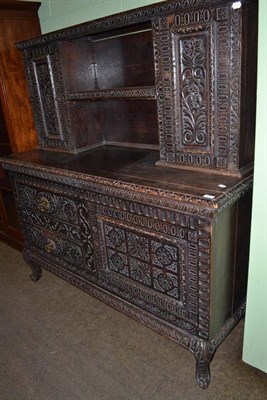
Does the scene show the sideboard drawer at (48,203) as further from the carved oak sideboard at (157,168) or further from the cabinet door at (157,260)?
the cabinet door at (157,260)

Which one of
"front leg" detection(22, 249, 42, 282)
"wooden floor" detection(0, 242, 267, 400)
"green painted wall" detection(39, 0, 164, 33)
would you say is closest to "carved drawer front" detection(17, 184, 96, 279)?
"front leg" detection(22, 249, 42, 282)

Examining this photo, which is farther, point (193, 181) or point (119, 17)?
point (119, 17)

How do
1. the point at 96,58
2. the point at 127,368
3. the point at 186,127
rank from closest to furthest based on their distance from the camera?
the point at 186,127 → the point at 127,368 → the point at 96,58

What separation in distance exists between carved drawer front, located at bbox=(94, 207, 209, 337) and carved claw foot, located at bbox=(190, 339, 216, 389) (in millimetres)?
55

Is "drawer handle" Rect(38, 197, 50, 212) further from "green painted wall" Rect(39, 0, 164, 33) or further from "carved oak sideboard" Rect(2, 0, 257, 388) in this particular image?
"green painted wall" Rect(39, 0, 164, 33)

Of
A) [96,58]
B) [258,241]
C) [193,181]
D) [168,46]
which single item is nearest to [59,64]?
[96,58]

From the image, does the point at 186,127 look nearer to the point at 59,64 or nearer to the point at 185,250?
the point at 185,250

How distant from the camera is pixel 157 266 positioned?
1593 mm

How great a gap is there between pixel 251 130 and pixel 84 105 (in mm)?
1143

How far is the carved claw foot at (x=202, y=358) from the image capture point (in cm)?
152

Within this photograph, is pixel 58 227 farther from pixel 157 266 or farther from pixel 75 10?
pixel 75 10

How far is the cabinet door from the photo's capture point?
142cm

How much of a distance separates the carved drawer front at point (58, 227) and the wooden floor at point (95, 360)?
0.35 m

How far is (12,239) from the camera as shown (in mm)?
3027
